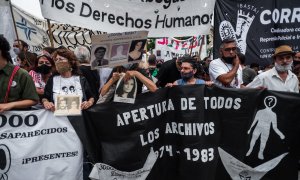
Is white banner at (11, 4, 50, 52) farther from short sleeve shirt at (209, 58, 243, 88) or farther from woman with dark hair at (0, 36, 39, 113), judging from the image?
woman with dark hair at (0, 36, 39, 113)

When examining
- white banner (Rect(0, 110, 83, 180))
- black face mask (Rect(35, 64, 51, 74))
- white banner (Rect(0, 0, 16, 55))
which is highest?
white banner (Rect(0, 0, 16, 55))

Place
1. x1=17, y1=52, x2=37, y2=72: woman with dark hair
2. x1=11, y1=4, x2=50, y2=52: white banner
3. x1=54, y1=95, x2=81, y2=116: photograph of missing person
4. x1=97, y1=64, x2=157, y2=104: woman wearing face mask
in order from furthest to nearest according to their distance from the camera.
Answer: x1=11, y1=4, x2=50, y2=52: white banner < x1=17, y1=52, x2=37, y2=72: woman with dark hair < x1=97, y1=64, x2=157, y2=104: woman wearing face mask < x1=54, y1=95, x2=81, y2=116: photograph of missing person

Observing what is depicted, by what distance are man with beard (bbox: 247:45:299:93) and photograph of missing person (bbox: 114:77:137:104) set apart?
1.80 metres

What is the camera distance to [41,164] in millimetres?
4137

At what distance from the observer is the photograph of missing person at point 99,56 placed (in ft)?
12.9

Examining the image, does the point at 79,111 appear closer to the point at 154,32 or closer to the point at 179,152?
the point at 179,152

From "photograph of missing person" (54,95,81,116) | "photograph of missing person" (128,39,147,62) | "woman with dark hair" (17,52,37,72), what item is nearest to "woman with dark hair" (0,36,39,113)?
"photograph of missing person" (54,95,81,116)

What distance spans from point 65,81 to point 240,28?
375 cm

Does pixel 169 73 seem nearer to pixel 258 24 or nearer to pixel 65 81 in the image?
pixel 65 81

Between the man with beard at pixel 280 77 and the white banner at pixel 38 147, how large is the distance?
8.29ft

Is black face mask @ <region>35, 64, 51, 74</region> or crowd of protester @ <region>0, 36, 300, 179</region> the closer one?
crowd of protester @ <region>0, 36, 300, 179</region>

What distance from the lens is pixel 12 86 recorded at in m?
3.87

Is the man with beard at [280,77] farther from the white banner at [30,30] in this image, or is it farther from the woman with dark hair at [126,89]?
the white banner at [30,30]

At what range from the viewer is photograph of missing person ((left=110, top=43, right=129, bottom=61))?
4055 millimetres
